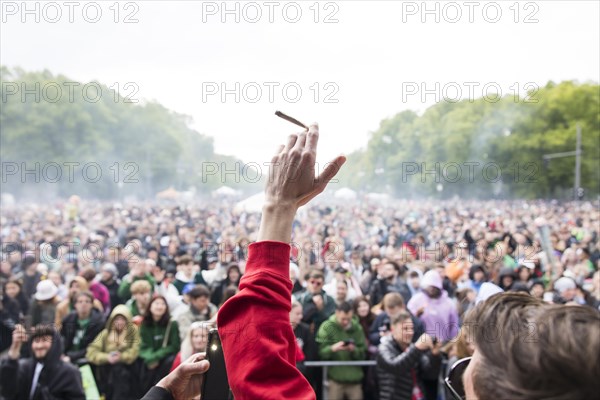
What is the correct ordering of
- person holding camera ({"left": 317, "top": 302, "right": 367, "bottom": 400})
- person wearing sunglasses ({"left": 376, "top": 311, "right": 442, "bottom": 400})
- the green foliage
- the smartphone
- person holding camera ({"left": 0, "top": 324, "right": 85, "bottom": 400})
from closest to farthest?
1. the smartphone
2. person holding camera ({"left": 0, "top": 324, "right": 85, "bottom": 400})
3. person wearing sunglasses ({"left": 376, "top": 311, "right": 442, "bottom": 400})
4. person holding camera ({"left": 317, "top": 302, "right": 367, "bottom": 400})
5. the green foliage

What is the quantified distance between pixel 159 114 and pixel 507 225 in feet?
33.3

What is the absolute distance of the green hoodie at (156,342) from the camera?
5469 millimetres

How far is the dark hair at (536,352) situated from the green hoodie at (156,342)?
486 cm

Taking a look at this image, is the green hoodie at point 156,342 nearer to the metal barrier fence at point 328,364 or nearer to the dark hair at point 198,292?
the dark hair at point 198,292

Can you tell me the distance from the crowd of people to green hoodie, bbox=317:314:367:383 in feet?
0.03

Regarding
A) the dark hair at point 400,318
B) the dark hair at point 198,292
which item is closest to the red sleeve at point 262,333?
the dark hair at point 400,318

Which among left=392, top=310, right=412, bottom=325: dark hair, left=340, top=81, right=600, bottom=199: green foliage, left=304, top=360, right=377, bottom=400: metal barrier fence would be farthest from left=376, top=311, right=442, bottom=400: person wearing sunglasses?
left=340, top=81, right=600, bottom=199: green foliage

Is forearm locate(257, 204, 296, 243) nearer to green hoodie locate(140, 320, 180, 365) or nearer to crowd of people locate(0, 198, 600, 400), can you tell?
crowd of people locate(0, 198, 600, 400)

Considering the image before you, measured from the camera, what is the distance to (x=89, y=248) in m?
10.3

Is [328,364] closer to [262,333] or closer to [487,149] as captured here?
[262,333]

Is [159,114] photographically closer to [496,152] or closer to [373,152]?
[373,152]

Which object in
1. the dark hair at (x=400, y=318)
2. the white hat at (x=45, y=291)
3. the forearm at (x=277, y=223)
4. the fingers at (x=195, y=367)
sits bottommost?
the dark hair at (x=400, y=318)

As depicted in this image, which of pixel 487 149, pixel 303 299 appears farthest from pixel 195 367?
pixel 487 149

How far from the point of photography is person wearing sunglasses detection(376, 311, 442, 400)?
16.6 feet
